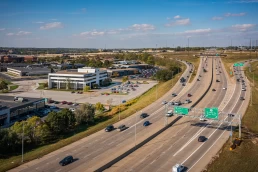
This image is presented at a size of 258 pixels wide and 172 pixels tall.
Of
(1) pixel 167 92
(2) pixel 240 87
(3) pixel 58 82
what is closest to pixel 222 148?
(1) pixel 167 92

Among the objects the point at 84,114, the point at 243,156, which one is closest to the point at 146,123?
the point at 84,114

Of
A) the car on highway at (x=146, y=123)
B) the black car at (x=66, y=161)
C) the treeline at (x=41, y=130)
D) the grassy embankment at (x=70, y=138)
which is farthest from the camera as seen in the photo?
the car on highway at (x=146, y=123)

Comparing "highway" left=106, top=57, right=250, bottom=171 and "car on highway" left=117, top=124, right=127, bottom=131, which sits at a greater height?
"car on highway" left=117, top=124, right=127, bottom=131

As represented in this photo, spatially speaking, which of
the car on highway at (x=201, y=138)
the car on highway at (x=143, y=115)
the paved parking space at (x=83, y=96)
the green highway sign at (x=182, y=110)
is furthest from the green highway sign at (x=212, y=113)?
the paved parking space at (x=83, y=96)

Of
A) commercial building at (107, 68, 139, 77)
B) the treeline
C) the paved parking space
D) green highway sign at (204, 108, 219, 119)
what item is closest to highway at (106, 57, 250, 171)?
green highway sign at (204, 108, 219, 119)

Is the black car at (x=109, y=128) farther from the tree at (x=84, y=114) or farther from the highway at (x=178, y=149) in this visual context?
the tree at (x=84, y=114)

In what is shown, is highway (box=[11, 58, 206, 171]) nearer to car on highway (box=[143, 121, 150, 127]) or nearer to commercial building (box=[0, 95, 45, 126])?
car on highway (box=[143, 121, 150, 127])

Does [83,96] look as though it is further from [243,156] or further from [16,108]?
[243,156]
